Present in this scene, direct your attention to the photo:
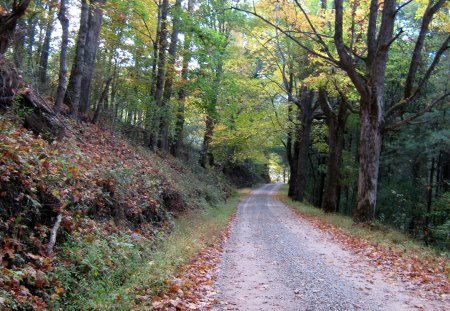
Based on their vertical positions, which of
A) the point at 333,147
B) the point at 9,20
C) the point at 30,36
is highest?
the point at 30,36

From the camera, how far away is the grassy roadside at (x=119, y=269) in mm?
4920

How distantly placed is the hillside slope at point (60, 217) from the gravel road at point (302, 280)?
208 centimetres

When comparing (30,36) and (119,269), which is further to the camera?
(30,36)

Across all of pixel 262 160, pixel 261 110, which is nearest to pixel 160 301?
pixel 261 110

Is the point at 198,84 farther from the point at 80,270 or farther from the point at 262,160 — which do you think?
the point at 262,160

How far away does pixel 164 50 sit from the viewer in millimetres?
20219

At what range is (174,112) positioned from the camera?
67.1 ft

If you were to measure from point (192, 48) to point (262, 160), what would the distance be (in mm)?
21495

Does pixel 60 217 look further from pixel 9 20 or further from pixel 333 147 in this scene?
pixel 333 147

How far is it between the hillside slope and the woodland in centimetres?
3

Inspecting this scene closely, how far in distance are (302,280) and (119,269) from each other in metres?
3.33

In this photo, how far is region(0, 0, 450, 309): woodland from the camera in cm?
623

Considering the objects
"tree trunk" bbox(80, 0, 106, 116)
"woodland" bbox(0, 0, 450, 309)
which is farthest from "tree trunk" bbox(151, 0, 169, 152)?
"tree trunk" bbox(80, 0, 106, 116)

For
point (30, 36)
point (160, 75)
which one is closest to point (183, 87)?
point (160, 75)
